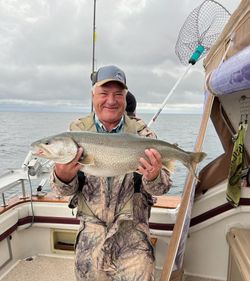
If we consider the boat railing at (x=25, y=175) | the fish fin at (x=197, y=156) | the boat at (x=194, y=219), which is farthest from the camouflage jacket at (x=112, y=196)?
the boat railing at (x=25, y=175)

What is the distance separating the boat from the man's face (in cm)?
64

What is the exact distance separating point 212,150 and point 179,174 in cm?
207

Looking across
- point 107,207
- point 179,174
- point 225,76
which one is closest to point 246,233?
point 107,207

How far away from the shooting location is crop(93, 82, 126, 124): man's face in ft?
7.27

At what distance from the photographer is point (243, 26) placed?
212cm

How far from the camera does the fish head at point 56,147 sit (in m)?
1.89

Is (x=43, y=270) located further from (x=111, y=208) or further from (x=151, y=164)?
(x=151, y=164)

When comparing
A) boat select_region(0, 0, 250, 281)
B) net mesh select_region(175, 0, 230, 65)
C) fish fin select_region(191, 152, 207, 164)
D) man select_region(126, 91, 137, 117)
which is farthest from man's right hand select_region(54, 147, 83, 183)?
net mesh select_region(175, 0, 230, 65)

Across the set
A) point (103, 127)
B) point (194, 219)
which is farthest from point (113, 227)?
point (194, 219)

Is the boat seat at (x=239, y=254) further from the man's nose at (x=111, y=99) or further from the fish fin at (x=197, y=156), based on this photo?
the man's nose at (x=111, y=99)

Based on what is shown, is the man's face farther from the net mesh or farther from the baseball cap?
the net mesh

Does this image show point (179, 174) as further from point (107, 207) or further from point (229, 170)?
point (107, 207)

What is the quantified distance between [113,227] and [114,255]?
211 mm

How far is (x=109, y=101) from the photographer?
87.5 inches
